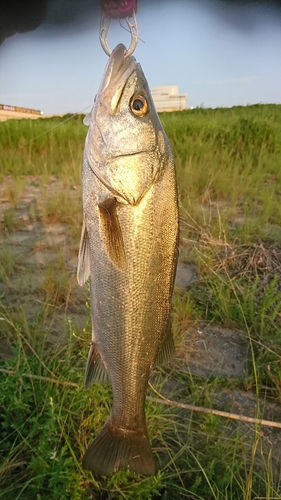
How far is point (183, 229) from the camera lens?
3.72 meters

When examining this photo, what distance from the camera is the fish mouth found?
1.17 meters

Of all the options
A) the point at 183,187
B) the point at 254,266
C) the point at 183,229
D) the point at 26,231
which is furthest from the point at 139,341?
the point at 183,187

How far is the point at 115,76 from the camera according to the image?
1189mm

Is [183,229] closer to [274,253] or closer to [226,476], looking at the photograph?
[274,253]

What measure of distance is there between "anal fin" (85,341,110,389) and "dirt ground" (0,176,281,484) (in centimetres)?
74

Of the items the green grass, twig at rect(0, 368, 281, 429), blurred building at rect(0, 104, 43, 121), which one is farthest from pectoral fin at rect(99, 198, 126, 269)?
blurred building at rect(0, 104, 43, 121)

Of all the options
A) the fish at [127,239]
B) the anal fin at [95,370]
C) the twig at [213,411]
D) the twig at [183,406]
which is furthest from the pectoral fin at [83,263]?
the twig at [213,411]

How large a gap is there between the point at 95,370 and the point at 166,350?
0.86 feet

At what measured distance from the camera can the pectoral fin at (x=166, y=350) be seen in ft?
4.32

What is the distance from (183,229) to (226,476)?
98.5 inches

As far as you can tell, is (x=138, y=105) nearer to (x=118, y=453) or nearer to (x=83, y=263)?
(x=83, y=263)

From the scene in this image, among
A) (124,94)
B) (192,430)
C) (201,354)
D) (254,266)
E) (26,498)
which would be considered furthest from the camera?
(254,266)

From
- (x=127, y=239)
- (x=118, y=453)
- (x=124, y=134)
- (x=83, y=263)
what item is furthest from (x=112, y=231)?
(x=118, y=453)

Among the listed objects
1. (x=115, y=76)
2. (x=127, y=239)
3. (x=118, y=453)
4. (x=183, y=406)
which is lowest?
(x=183, y=406)
